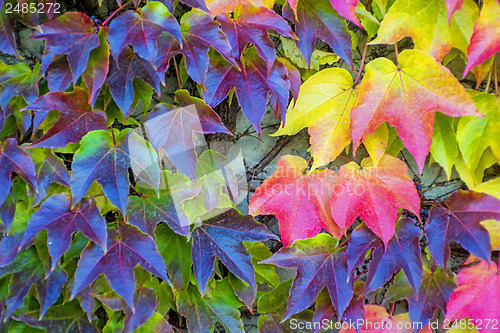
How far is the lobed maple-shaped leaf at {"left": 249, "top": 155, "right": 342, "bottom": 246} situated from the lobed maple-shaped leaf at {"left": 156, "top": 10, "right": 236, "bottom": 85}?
0.30 meters

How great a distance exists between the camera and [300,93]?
2.61 ft

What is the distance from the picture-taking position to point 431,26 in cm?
75

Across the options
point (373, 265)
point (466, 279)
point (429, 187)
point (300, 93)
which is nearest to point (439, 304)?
point (466, 279)

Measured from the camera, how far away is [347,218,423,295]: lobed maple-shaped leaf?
0.74m

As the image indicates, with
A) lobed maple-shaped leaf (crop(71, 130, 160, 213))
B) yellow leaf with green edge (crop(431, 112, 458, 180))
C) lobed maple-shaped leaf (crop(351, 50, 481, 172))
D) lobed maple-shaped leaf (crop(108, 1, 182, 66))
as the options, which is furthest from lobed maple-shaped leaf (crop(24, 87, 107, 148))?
yellow leaf with green edge (crop(431, 112, 458, 180))

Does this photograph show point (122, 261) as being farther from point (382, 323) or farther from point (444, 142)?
point (444, 142)

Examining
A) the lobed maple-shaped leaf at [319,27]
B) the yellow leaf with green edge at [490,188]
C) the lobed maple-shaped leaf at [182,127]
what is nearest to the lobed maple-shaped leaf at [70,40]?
the lobed maple-shaped leaf at [182,127]

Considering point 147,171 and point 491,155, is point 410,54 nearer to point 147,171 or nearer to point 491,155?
point 491,155

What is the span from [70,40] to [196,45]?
25 centimetres

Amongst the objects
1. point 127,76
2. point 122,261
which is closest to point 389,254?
point 122,261

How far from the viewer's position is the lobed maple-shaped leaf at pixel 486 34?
695 millimetres

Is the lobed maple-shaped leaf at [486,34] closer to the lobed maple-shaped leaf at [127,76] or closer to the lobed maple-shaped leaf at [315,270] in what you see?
the lobed maple-shaped leaf at [315,270]

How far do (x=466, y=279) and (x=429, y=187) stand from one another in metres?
0.32

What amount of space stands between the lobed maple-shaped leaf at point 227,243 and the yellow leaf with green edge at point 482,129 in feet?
1.65
